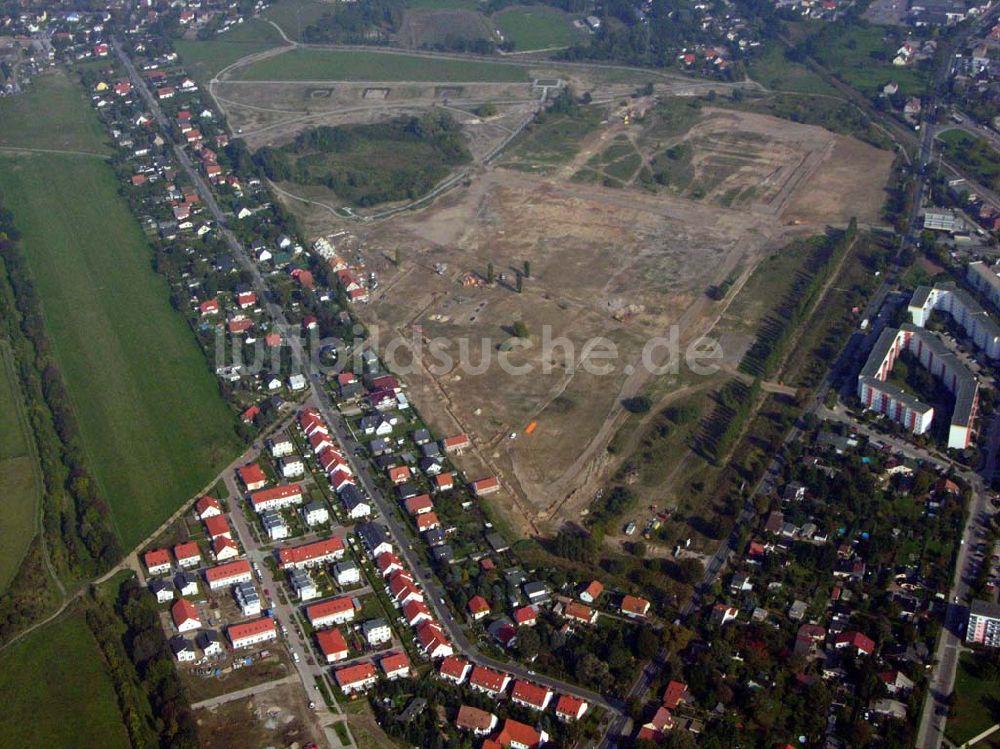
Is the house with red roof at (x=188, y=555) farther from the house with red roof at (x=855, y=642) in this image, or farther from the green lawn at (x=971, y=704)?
the green lawn at (x=971, y=704)

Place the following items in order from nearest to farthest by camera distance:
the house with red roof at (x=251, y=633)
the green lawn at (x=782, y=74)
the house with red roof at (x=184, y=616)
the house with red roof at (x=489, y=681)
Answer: the house with red roof at (x=489, y=681) < the house with red roof at (x=251, y=633) < the house with red roof at (x=184, y=616) < the green lawn at (x=782, y=74)

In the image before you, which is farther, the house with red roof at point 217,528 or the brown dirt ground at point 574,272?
the brown dirt ground at point 574,272

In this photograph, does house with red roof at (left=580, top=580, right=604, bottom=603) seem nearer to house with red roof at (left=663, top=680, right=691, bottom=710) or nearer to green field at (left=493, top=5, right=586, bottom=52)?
house with red roof at (left=663, top=680, right=691, bottom=710)

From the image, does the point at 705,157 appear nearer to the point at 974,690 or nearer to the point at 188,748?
the point at 974,690

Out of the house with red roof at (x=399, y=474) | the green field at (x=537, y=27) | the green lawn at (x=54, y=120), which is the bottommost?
the green lawn at (x=54, y=120)

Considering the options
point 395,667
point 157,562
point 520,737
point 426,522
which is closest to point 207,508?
point 157,562

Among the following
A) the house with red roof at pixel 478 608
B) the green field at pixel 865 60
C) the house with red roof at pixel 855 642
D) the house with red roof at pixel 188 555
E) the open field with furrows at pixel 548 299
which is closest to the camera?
the house with red roof at pixel 855 642

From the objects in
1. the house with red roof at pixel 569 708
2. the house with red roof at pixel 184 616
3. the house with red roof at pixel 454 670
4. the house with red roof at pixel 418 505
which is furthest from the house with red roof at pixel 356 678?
the house with red roof at pixel 418 505

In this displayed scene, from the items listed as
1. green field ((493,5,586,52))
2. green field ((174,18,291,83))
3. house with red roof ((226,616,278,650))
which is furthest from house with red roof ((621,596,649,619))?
green field ((493,5,586,52))
